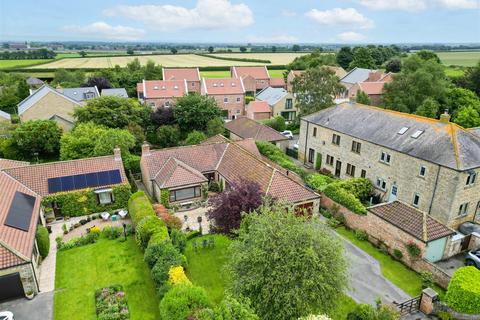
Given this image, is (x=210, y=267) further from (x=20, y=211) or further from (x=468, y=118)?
(x=468, y=118)

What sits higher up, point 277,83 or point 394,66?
point 394,66

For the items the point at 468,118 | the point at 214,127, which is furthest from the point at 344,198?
the point at 468,118

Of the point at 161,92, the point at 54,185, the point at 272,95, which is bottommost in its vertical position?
the point at 54,185

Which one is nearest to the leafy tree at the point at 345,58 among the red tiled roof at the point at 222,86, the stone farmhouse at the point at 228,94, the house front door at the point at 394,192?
the red tiled roof at the point at 222,86

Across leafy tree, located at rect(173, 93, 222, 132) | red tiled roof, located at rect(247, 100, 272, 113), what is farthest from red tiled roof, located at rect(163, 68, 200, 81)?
leafy tree, located at rect(173, 93, 222, 132)

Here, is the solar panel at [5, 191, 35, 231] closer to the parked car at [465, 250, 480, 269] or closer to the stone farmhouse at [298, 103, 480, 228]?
the stone farmhouse at [298, 103, 480, 228]

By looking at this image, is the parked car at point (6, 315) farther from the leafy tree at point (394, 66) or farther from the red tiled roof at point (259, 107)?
the leafy tree at point (394, 66)

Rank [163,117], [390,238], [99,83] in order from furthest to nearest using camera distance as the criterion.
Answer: [99,83]
[163,117]
[390,238]

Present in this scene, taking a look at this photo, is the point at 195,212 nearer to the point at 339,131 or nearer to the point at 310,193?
the point at 310,193
